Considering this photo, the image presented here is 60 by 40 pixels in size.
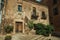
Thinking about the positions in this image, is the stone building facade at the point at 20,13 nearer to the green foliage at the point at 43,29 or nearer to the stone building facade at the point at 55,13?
the green foliage at the point at 43,29

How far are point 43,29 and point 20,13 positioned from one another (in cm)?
487

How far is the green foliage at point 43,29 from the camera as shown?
21.3 m

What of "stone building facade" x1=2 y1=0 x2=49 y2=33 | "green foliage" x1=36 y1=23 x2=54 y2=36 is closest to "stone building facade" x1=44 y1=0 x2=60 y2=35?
"stone building facade" x1=2 y1=0 x2=49 y2=33

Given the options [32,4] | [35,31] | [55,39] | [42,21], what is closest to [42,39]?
[55,39]

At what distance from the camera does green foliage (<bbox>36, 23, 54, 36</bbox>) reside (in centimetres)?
2134

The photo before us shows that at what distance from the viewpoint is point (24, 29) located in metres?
21.9

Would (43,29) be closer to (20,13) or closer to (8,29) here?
(20,13)

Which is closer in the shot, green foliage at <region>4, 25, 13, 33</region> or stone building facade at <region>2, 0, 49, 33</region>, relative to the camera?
green foliage at <region>4, 25, 13, 33</region>

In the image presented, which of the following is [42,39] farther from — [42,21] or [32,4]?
[32,4]

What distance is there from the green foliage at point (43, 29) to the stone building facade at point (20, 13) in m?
1.41

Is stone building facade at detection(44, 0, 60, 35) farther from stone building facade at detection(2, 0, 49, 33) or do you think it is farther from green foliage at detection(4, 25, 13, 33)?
green foliage at detection(4, 25, 13, 33)

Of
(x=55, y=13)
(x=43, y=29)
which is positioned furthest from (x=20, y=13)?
(x=55, y=13)

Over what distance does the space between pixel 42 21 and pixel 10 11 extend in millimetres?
6320

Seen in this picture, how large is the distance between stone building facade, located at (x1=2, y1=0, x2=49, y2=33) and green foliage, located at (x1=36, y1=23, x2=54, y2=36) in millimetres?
1406
